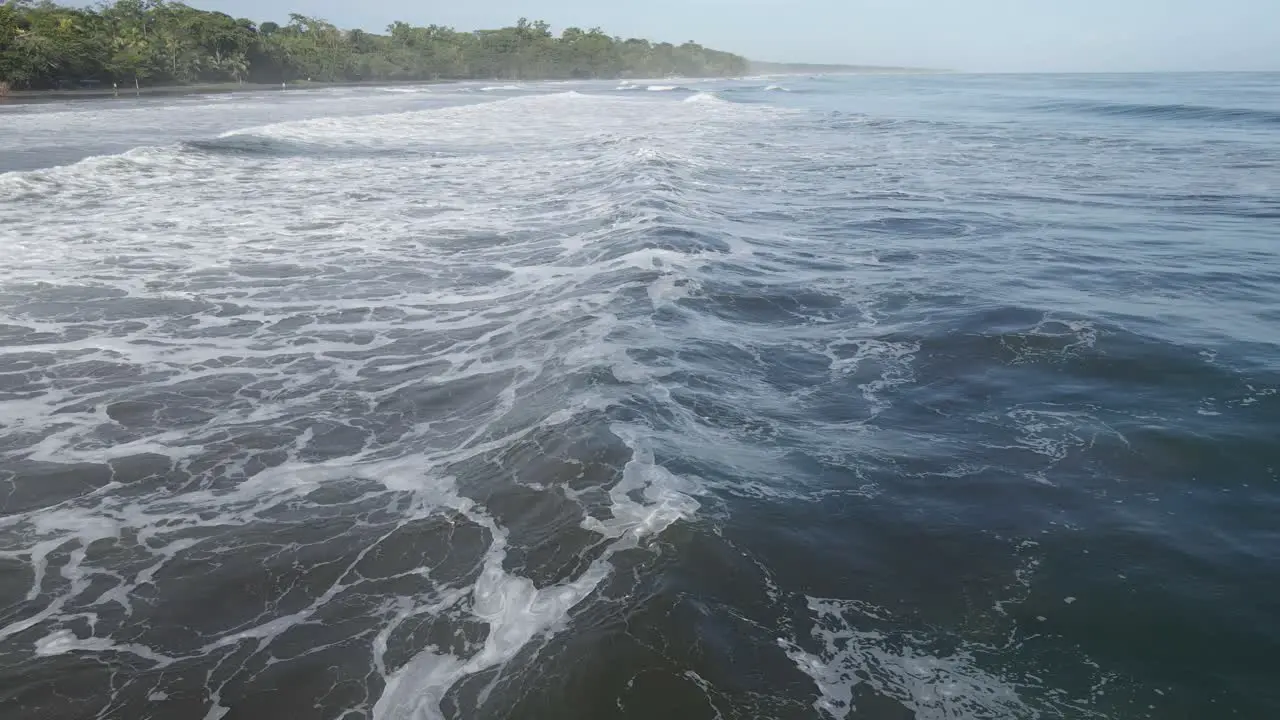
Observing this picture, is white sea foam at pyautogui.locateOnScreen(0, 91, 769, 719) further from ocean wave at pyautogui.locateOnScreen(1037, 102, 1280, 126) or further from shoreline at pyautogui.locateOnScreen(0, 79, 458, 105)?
shoreline at pyautogui.locateOnScreen(0, 79, 458, 105)

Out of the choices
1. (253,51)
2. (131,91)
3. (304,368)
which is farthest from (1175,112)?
(253,51)

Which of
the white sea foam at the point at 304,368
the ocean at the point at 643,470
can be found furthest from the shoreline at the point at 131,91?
the ocean at the point at 643,470

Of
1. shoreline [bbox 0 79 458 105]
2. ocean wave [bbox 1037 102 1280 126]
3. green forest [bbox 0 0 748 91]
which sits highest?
green forest [bbox 0 0 748 91]

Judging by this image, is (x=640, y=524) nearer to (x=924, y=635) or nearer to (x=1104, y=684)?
(x=924, y=635)

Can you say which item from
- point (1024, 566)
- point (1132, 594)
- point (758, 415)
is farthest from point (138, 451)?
point (1132, 594)

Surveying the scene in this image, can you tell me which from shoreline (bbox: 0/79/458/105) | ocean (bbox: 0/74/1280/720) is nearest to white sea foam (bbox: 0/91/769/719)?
ocean (bbox: 0/74/1280/720)
